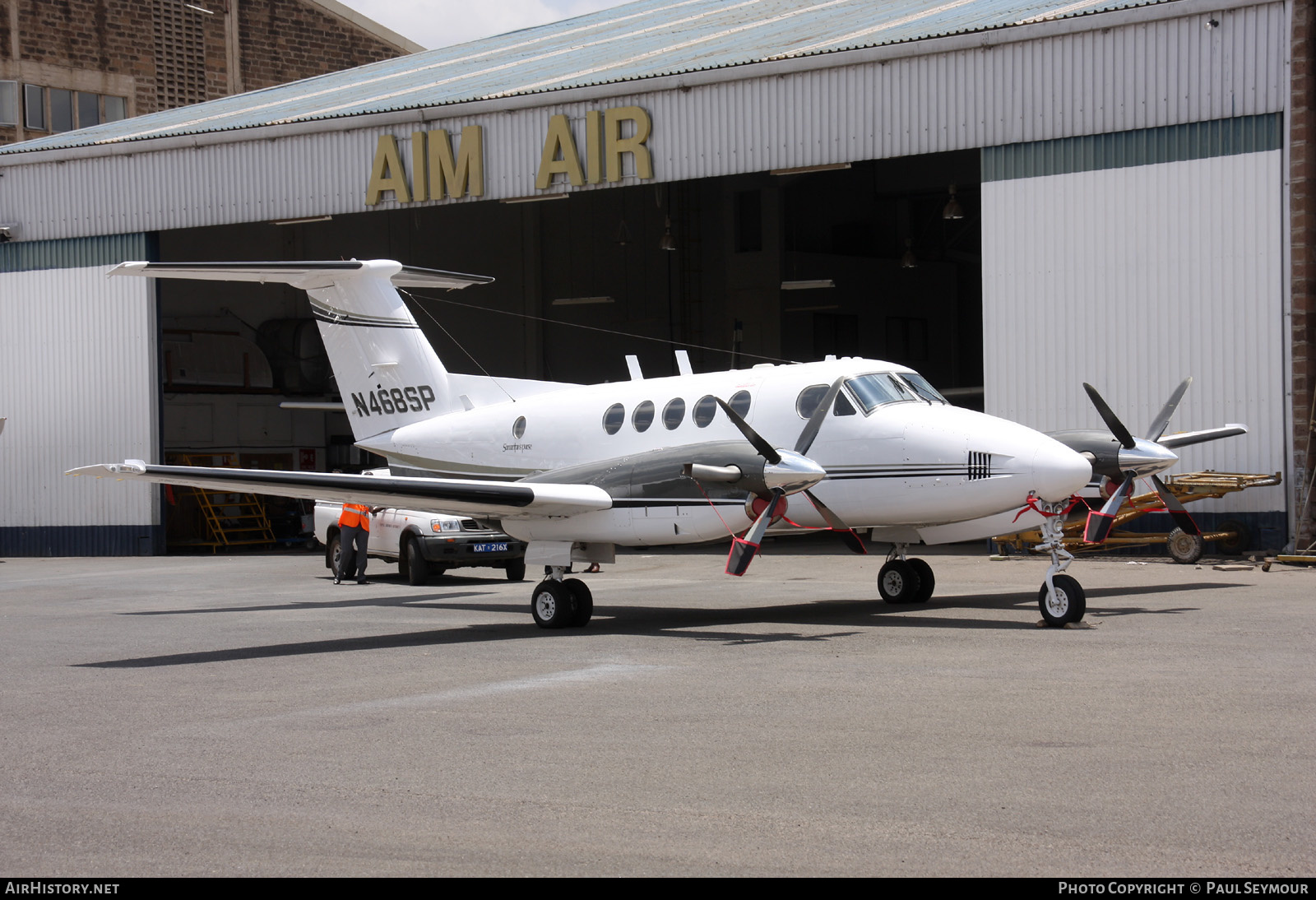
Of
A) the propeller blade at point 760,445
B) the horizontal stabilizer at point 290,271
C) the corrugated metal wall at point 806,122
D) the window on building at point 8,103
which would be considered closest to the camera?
the propeller blade at point 760,445

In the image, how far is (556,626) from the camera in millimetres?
14875

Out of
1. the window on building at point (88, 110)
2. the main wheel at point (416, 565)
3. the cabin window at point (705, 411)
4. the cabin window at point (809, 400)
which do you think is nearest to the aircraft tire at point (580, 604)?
the cabin window at point (705, 411)

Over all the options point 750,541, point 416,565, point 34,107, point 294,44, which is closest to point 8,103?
point 34,107

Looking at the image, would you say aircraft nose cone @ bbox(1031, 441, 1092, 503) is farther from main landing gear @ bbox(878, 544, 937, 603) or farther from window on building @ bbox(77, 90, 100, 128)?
window on building @ bbox(77, 90, 100, 128)

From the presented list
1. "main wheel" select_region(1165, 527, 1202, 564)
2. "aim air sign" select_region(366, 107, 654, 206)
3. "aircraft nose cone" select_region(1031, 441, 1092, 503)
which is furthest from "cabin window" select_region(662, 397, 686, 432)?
"aim air sign" select_region(366, 107, 654, 206)

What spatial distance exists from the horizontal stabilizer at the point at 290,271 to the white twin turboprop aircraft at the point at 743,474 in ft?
0.69

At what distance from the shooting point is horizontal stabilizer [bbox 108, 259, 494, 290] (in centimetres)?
1803

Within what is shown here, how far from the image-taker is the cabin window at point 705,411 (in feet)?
50.8

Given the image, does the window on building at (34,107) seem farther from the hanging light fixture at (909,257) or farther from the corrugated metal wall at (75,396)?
the hanging light fixture at (909,257)

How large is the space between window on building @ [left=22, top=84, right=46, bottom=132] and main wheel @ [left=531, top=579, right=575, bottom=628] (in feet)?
123

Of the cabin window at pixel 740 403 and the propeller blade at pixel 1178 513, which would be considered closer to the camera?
the cabin window at pixel 740 403

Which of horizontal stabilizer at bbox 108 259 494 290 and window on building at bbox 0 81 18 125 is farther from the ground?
window on building at bbox 0 81 18 125

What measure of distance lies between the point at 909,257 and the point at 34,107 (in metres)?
29.5

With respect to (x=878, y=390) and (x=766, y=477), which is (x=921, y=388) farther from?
(x=766, y=477)
